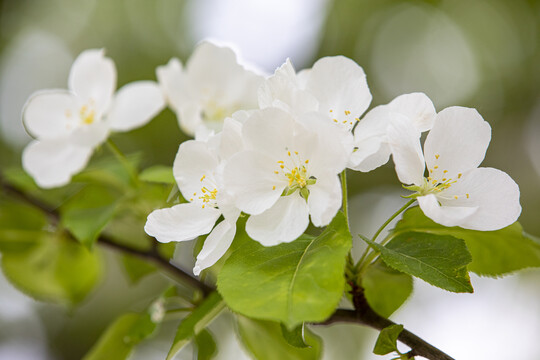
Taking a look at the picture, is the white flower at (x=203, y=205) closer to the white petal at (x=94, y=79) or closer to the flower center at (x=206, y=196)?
the flower center at (x=206, y=196)

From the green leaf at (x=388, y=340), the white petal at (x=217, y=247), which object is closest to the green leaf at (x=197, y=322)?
the white petal at (x=217, y=247)

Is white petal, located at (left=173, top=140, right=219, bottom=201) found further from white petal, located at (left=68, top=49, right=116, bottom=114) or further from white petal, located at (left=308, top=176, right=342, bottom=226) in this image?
white petal, located at (left=68, top=49, right=116, bottom=114)

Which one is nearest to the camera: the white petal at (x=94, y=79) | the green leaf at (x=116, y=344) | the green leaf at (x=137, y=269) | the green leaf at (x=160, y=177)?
the green leaf at (x=160, y=177)

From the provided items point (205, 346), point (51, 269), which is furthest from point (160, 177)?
Result: point (51, 269)

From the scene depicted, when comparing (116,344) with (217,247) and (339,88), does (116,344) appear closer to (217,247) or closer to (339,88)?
(217,247)

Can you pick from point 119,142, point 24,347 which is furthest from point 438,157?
point 24,347

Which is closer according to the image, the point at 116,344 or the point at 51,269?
the point at 116,344

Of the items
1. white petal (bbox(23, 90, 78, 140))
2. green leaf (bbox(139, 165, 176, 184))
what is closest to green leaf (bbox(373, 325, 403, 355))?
green leaf (bbox(139, 165, 176, 184))

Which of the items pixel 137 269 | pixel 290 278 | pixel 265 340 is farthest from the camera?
pixel 137 269
